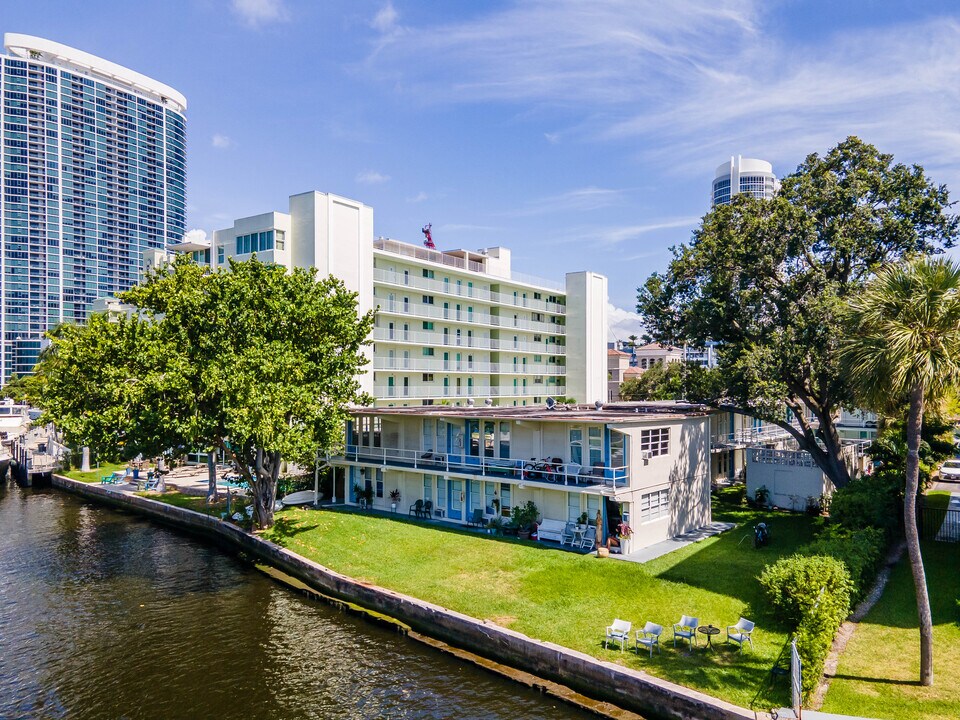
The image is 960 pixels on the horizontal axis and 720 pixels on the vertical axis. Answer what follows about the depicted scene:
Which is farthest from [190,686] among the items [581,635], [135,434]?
[135,434]

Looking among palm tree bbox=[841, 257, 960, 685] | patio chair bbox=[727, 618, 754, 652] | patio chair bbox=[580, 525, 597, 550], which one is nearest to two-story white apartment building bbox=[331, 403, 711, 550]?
patio chair bbox=[580, 525, 597, 550]

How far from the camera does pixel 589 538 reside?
96.0ft

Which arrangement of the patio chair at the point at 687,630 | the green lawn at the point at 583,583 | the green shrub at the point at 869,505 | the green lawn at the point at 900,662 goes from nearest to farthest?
the green lawn at the point at 900,662, the green lawn at the point at 583,583, the patio chair at the point at 687,630, the green shrub at the point at 869,505

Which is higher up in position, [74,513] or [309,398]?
[309,398]

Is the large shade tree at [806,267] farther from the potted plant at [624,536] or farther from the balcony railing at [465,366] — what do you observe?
the balcony railing at [465,366]

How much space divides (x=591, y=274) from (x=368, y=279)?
3477 centimetres

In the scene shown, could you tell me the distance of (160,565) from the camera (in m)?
31.9

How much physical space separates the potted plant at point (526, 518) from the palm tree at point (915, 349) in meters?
17.0

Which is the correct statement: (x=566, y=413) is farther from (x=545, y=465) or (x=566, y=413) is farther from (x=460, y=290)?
(x=460, y=290)

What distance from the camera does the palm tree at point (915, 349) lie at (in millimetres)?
16172

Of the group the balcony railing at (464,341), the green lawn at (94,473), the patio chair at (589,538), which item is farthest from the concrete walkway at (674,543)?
the green lawn at (94,473)

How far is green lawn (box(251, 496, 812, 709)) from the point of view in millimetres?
18031

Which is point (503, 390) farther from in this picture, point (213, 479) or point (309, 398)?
point (309, 398)

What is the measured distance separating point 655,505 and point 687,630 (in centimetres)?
1164
